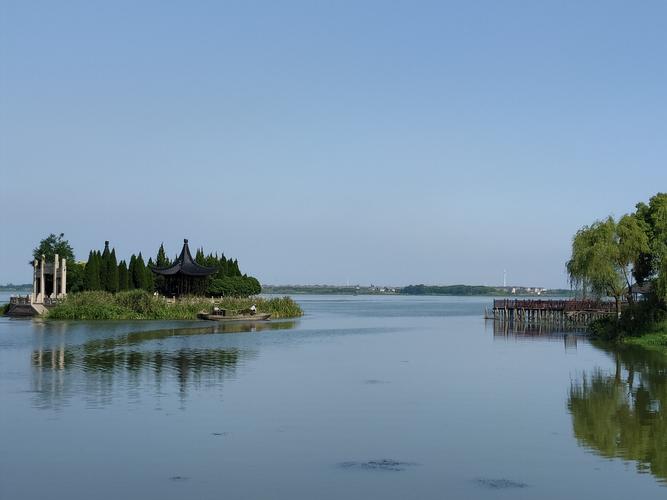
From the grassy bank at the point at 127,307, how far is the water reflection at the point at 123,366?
815 inches

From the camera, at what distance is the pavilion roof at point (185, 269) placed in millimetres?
83250

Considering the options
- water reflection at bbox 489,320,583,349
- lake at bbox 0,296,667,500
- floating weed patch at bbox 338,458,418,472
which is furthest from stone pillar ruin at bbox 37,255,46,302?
floating weed patch at bbox 338,458,418,472

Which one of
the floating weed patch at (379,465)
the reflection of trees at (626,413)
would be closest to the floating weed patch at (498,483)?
the floating weed patch at (379,465)

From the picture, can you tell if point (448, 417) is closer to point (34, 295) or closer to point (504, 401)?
point (504, 401)

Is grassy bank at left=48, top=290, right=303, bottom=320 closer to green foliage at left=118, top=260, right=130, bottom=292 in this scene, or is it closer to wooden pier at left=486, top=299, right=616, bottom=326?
green foliage at left=118, top=260, right=130, bottom=292

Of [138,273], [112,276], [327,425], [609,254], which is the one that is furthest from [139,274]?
[327,425]

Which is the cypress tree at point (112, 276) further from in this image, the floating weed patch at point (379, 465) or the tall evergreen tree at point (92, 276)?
the floating weed patch at point (379, 465)

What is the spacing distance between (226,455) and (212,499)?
339 cm

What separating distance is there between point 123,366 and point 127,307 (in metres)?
41.8

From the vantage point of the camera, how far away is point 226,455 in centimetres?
1702

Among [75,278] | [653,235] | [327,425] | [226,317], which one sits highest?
[653,235]

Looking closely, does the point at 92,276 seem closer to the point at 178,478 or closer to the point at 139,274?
the point at 139,274

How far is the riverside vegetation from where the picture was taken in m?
48.6

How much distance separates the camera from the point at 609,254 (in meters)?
51.0
